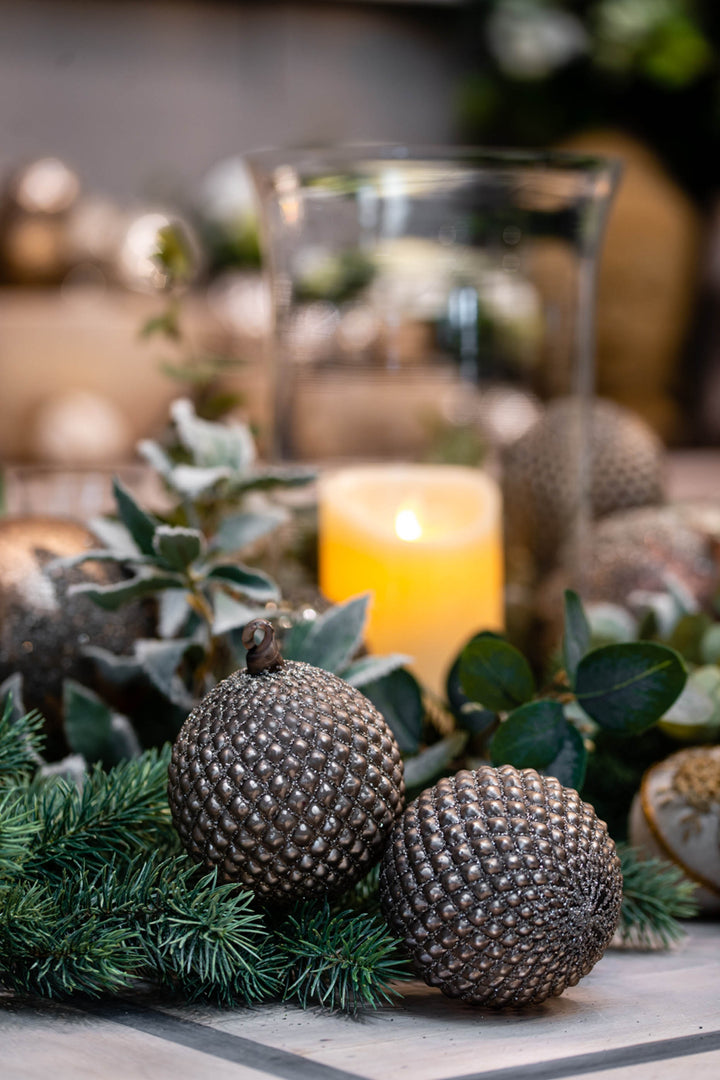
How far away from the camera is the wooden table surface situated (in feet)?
1.01

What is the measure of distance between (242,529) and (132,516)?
0.15 ft

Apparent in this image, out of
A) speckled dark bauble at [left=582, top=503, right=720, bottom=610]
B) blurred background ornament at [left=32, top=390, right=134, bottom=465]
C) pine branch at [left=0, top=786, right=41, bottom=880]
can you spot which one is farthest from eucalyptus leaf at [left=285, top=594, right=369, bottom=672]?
blurred background ornament at [left=32, top=390, right=134, bottom=465]

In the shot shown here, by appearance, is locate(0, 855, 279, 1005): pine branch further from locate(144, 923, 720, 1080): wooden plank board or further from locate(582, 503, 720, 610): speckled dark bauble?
locate(582, 503, 720, 610): speckled dark bauble

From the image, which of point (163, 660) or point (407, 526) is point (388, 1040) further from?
point (407, 526)

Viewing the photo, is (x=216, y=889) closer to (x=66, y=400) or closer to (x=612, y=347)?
(x=66, y=400)

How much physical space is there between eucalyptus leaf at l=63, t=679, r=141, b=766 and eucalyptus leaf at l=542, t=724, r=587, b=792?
161mm

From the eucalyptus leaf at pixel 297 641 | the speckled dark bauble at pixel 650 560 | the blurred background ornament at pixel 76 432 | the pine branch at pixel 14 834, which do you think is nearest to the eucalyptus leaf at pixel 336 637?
the eucalyptus leaf at pixel 297 641

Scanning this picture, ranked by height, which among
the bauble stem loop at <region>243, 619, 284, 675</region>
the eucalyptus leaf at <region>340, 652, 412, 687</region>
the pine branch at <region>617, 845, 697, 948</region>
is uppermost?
the bauble stem loop at <region>243, 619, 284, 675</region>

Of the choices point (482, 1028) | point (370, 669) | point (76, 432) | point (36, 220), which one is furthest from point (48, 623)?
point (36, 220)

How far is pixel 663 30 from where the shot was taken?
5.83 ft

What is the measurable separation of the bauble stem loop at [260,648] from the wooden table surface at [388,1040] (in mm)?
95

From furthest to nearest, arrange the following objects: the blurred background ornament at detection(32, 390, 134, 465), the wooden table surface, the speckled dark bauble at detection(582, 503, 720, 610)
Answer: the blurred background ornament at detection(32, 390, 134, 465) < the speckled dark bauble at detection(582, 503, 720, 610) < the wooden table surface

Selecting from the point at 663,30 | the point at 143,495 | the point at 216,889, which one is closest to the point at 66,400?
the point at 143,495

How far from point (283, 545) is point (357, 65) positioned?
4.81ft
